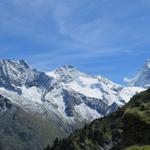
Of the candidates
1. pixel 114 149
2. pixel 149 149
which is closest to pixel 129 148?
pixel 149 149

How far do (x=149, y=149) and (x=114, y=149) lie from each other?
4.39m

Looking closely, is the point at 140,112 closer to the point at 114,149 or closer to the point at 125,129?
the point at 125,129

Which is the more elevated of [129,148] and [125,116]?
[125,116]

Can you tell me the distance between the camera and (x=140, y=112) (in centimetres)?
2581

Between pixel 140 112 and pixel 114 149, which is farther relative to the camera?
pixel 114 149

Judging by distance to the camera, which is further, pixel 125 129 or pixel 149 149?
pixel 125 129

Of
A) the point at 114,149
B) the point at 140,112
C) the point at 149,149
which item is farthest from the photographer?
the point at 114,149

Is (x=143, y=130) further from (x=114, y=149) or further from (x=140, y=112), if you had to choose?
(x=114, y=149)

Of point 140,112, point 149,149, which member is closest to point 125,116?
point 140,112

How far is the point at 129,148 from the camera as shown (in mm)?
24406

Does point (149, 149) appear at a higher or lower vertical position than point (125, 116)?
lower

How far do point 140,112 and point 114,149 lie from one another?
3.24m

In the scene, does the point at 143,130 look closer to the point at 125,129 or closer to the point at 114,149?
the point at 125,129

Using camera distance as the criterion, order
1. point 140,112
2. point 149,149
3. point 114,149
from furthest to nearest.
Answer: point 114,149, point 140,112, point 149,149
